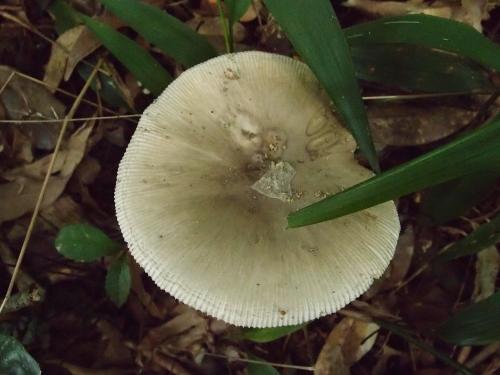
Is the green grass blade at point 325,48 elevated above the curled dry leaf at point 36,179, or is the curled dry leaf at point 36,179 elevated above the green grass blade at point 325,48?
the green grass blade at point 325,48

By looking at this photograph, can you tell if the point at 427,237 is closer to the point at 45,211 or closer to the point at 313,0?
the point at 313,0

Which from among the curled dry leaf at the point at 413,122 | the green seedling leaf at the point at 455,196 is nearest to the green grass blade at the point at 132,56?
the curled dry leaf at the point at 413,122

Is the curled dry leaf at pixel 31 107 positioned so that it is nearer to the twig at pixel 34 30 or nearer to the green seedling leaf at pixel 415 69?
the twig at pixel 34 30

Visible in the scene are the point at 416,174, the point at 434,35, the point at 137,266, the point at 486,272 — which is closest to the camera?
the point at 416,174

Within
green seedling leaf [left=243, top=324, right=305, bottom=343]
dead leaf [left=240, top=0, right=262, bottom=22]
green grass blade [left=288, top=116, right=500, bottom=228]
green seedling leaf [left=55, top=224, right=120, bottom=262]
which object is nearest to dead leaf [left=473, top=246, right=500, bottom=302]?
green seedling leaf [left=243, top=324, right=305, bottom=343]

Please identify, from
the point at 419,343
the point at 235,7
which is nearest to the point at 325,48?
the point at 235,7

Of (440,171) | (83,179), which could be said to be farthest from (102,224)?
(440,171)

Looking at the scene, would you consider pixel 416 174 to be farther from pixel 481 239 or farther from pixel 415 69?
pixel 415 69

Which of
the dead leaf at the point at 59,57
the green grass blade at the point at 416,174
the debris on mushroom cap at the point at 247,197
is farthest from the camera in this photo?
the dead leaf at the point at 59,57
